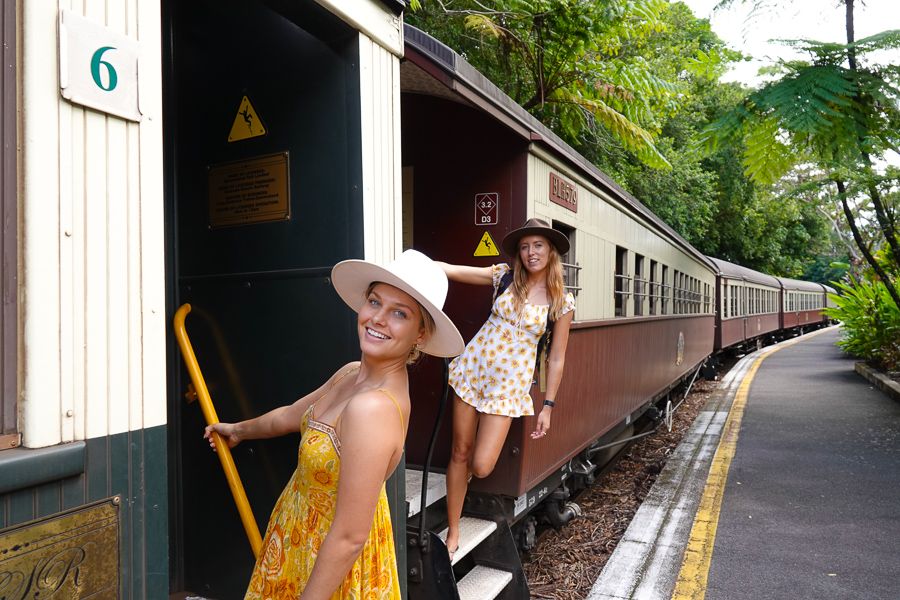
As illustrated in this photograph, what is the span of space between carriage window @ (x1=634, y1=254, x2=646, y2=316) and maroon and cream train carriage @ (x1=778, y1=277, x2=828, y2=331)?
72.2 feet

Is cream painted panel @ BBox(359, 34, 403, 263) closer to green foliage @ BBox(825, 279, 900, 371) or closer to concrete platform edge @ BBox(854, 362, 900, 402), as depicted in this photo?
concrete platform edge @ BBox(854, 362, 900, 402)

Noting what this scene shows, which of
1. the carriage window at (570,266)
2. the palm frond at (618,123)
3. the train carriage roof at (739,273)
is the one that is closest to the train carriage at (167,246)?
the carriage window at (570,266)

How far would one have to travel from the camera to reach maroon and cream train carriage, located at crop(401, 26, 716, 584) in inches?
155

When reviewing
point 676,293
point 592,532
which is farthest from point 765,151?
point 592,532

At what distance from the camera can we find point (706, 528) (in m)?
5.15

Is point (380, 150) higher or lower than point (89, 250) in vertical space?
higher

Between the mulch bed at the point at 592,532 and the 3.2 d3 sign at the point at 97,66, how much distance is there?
152 inches

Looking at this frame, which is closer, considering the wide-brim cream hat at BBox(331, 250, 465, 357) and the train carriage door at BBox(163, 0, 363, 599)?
the wide-brim cream hat at BBox(331, 250, 465, 357)

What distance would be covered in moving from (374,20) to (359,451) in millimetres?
1637

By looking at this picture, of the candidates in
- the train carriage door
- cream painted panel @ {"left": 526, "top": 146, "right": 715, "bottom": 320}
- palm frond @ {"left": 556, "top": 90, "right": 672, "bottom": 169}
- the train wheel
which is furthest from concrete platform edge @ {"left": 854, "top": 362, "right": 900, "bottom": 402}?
the train carriage door

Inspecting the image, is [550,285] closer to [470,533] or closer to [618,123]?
[470,533]

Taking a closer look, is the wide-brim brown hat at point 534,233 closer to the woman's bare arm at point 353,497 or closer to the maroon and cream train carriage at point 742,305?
the woman's bare arm at point 353,497

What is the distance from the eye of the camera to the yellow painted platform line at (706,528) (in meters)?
4.13

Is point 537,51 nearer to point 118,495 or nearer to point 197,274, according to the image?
point 197,274
